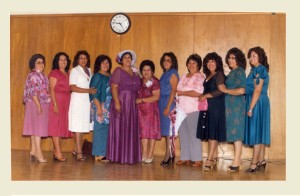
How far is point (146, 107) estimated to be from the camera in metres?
7.71

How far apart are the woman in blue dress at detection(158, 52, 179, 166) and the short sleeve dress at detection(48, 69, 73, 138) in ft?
4.54

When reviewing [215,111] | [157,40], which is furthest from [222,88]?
[157,40]

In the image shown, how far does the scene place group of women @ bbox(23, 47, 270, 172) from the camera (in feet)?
Result: 23.4

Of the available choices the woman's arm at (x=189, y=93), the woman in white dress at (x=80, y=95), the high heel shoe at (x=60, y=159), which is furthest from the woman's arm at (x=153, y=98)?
the high heel shoe at (x=60, y=159)

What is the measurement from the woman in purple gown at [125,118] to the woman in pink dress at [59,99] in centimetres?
71

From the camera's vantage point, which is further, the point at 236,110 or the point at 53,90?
the point at 53,90

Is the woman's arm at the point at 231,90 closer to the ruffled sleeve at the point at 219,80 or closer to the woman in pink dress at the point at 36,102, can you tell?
the ruffled sleeve at the point at 219,80

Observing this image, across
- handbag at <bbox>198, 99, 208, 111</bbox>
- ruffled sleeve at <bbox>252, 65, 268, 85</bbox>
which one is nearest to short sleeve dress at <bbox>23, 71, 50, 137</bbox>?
handbag at <bbox>198, 99, 208, 111</bbox>

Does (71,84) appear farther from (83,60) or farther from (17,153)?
(17,153)

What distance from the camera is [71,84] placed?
7832 mm

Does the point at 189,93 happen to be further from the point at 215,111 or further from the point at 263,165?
the point at 263,165

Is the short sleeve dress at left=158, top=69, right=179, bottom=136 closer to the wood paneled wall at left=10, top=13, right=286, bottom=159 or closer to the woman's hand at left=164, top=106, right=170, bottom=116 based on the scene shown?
the woman's hand at left=164, top=106, right=170, bottom=116

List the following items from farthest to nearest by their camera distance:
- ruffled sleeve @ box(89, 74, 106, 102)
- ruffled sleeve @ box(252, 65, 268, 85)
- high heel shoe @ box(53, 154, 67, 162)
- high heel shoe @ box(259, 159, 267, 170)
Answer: high heel shoe @ box(53, 154, 67, 162) → ruffled sleeve @ box(89, 74, 106, 102) → high heel shoe @ box(259, 159, 267, 170) → ruffled sleeve @ box(252, 65, 268, 85)

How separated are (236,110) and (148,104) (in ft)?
4.31
